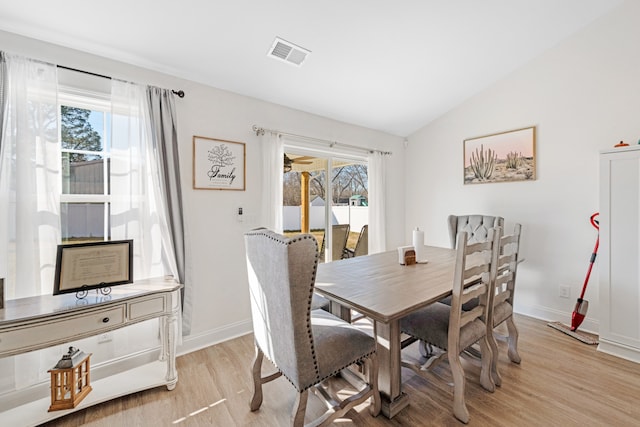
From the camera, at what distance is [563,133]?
8.93ft

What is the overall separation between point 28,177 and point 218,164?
1.20m

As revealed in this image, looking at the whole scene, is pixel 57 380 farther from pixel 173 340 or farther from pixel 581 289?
pixel 581 289

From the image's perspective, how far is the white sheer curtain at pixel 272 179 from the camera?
2697mm

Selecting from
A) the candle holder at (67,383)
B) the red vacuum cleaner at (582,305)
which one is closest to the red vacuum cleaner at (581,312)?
the red vacuum cleaner at (582,305)

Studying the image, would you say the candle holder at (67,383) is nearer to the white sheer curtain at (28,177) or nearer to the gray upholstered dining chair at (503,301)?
the white sheer curtain at (28,177)

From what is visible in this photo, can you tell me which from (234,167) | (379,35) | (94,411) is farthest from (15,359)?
(379,35)

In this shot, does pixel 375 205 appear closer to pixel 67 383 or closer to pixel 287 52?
pixel 287 52

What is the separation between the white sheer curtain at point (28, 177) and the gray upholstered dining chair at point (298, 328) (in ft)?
4.59

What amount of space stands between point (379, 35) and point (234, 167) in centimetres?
169

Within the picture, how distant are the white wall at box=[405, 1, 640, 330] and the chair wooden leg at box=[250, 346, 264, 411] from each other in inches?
118

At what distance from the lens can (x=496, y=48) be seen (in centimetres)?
264

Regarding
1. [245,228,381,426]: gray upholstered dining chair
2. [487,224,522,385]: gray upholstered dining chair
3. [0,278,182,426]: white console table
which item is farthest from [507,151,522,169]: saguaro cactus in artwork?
[0,278,182,426]: white console table

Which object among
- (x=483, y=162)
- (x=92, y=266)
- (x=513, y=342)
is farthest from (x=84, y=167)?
(x=483, y=162)

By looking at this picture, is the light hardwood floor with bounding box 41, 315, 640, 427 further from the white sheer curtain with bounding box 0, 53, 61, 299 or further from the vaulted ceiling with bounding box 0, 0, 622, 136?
the vaulted ceiling with bounding box 0, 0, 622, 136
